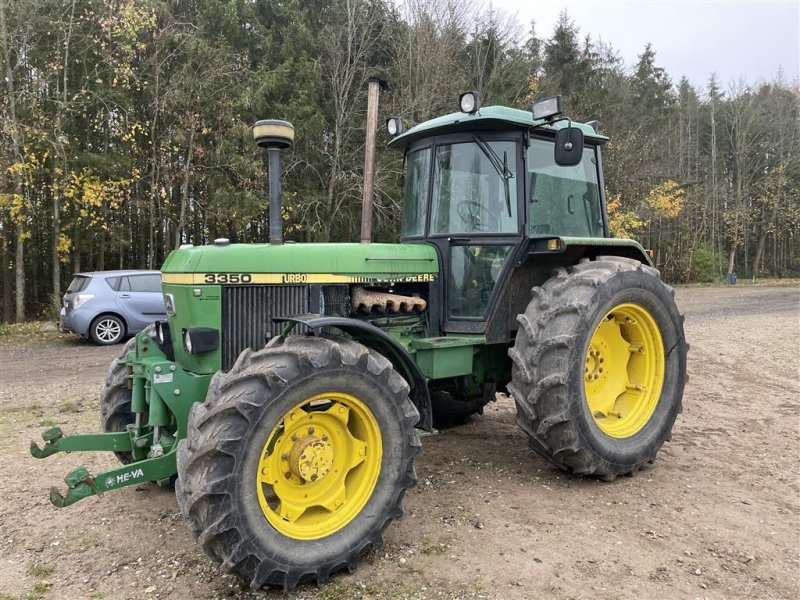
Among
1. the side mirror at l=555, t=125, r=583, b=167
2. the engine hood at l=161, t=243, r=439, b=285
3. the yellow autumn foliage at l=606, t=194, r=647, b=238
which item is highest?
the yellow autumn foliage at l=606, t=194, r=647, b=238

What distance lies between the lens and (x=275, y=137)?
345cm

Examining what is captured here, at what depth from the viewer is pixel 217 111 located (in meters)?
15.4

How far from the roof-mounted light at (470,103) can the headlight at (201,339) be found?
2198mm

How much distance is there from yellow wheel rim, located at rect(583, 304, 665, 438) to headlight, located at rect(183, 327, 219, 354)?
8.66ft

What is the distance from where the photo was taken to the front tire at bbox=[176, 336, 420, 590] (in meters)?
2.60

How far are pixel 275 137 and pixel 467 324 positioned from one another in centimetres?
183

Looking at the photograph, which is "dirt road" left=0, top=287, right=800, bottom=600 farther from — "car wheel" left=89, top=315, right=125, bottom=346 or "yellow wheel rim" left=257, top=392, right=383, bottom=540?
"car wheel" left=89, top=315, right=125, bottom=346

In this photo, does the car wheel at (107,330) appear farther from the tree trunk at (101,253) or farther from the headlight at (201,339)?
the headlight at (201,339)

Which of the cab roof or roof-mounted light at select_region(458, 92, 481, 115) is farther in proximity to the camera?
the cab roof

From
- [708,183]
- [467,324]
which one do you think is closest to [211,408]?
[467,324]

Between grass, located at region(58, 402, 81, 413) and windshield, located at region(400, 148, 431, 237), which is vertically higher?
windshield, located at region(400, 148, 431, 237)

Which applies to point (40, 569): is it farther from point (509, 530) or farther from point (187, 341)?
point (509, 530)

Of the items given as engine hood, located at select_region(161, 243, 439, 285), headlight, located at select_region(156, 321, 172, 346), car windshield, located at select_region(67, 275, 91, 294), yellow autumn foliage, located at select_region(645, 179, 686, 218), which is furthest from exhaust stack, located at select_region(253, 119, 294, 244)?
yellow autumn foliage, located at select_region(645, 179, 686, 218)

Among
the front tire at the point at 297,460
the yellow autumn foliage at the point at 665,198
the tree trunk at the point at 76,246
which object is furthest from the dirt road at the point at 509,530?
the yellow autumn foliage at the point at 665,198
